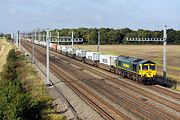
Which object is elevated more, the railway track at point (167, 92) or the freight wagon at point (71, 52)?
the freight wagon at point (71, 52)

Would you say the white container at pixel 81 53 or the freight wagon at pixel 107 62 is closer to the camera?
the freight wagon at pixel 107 62

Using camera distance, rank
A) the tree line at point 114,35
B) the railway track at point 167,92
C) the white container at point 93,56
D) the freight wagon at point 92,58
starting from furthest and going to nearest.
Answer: the tree line at point 114,35, the freight wagon at point 92,58, the white container at point 93,56, the railway track at point 167,92

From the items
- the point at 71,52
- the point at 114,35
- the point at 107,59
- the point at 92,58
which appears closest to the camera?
the point at 107,59

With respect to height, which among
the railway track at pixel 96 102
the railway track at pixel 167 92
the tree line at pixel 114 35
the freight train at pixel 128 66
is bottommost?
the railway track at pixel 96 102

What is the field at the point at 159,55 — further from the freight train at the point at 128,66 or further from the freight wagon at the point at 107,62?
the freight wagon at the point at 107,62

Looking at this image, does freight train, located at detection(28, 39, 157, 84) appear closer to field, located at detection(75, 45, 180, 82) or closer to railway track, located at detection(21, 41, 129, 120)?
railway track, located at detection(21, 41, 129, 120)

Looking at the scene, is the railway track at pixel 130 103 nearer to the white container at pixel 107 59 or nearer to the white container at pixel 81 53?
the white container at pixel 107 59

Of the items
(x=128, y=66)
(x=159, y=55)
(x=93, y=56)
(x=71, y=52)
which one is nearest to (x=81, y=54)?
(x=93, y=56)

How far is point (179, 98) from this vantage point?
1272 inches

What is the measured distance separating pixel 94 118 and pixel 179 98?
38.5 ft

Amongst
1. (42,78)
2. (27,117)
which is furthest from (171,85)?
(27,117)

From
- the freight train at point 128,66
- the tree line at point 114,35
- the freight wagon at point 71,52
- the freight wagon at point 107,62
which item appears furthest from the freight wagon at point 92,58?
the tree line at point 114,35

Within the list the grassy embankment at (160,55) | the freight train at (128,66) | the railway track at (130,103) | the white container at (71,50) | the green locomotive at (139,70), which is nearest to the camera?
the railway track at (130,103)

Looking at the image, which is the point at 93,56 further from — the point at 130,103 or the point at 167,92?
the point at 130,103
